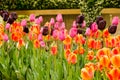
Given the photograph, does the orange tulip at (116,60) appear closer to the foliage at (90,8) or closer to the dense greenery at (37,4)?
the foliage at (90,8)

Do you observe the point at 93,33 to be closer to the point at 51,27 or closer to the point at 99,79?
the point at 51,27

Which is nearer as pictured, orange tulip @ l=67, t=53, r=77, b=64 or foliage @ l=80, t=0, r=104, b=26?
orange tulip @ l=67, t=53, r=77, b=64

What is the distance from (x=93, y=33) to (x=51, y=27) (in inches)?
17.9

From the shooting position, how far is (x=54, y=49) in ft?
11.0

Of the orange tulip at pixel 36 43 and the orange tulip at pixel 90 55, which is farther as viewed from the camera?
the orange tulip at pixel 36 43

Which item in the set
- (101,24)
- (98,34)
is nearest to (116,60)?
(101,24)

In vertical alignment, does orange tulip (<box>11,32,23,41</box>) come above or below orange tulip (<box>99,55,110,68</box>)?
below

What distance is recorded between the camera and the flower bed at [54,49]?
3113 millimetres

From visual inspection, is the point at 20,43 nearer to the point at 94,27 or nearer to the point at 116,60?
the point at 94,27

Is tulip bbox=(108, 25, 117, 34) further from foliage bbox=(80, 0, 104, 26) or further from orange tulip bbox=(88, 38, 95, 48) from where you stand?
foliage bbox=(80, 0, 104, 26)

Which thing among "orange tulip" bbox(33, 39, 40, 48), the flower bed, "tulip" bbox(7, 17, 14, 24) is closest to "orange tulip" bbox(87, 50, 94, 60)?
the flower bed

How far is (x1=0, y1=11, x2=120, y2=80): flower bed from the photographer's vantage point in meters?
3.11

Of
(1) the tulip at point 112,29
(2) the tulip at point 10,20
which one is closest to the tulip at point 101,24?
(1) the tulip at point 112,29

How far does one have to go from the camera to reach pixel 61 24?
3.83 meters
